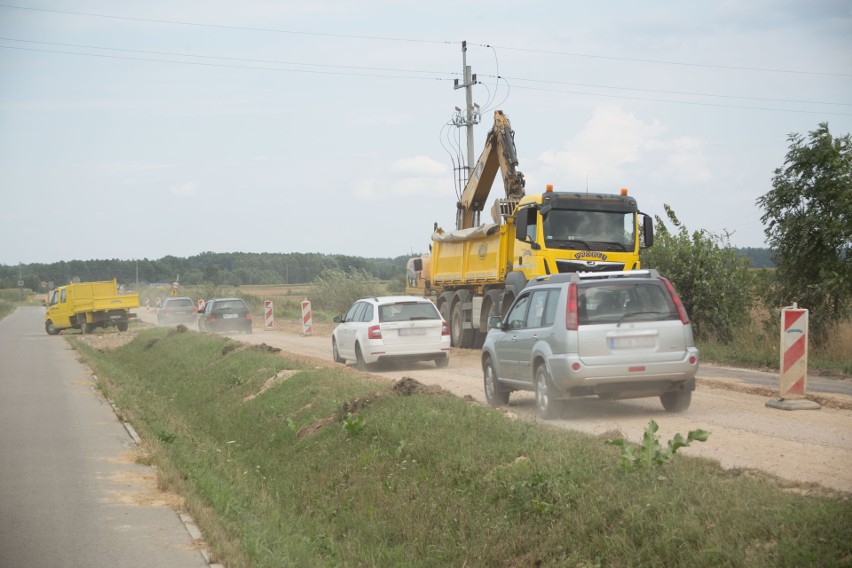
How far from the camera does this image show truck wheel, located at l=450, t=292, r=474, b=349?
25266mm

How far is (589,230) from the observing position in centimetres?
1961

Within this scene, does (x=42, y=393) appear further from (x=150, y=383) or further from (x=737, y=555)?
(x=737, y=555)

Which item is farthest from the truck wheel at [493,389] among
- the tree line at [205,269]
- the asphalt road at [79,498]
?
the tree line at [205,269]

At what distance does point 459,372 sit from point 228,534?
11.4 metres

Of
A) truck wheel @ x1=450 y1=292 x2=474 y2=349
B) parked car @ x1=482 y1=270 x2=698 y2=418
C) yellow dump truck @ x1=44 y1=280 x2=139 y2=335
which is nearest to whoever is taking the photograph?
parked car @ x1=482 y1=270 x2=698 y2=418

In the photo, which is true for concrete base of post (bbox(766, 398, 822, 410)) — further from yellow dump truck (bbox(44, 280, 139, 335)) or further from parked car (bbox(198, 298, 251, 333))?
yellow dump truck (bbox(44, 280, 139, 335))

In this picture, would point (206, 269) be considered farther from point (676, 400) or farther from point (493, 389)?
point (676, 400)

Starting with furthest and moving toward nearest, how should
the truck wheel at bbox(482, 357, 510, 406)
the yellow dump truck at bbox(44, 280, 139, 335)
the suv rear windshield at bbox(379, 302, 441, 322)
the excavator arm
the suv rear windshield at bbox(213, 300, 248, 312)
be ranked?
the yellow dump truck at bbox(44, 280, 139, 335), the suv rear windshield at bbox(213, 300, 248, 312), the excavator arm, the suv rear windshield at bbox(379, 302, 441, 322), the truck wheel at bbox(482, 357, 510, 406)

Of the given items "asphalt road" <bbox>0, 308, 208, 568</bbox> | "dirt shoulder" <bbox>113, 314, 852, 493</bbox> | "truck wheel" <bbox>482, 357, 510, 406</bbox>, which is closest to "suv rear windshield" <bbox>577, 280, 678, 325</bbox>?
"dirt shoulder" <bbox>113, 314, 852, 493</bbox>

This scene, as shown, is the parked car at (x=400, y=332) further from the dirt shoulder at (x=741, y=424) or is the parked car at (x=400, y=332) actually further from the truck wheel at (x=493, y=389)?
the truck wheel at (x=493, y=389)

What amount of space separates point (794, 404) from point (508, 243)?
38.3 ft

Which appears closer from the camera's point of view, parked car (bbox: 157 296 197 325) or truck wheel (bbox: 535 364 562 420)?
truck wheel (bbox: 535 364 562 420)

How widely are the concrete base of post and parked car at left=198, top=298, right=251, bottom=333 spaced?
28.7 meters

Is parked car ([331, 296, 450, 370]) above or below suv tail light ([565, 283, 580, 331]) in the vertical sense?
below
